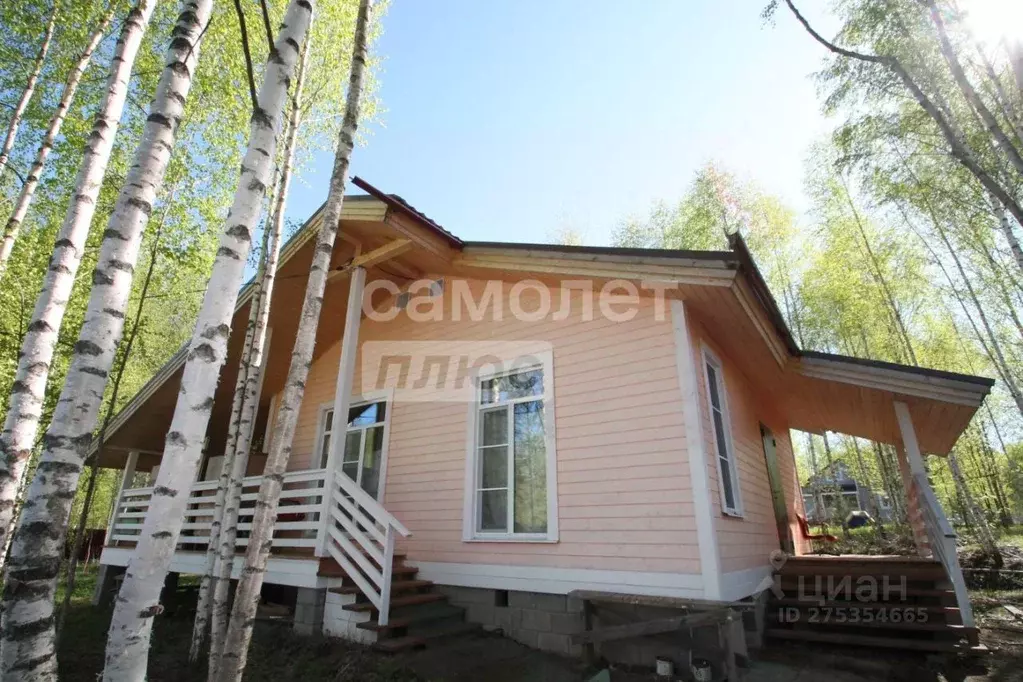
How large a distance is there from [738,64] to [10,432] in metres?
7.76

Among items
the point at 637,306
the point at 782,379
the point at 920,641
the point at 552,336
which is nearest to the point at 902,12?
the point at 782,379

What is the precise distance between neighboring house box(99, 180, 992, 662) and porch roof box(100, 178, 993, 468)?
0.09ft

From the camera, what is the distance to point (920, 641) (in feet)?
15.5

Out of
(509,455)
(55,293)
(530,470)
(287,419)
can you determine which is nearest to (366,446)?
(509,455)

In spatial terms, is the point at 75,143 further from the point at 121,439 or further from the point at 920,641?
the point at 920,641

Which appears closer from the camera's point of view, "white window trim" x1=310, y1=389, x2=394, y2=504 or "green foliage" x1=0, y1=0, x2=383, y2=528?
"white window trim" x1=310, y1=389, x2=394, y2=504

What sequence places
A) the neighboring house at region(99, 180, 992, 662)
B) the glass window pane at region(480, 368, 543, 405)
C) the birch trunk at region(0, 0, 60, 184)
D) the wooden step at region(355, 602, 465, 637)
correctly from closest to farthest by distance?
the wooden step at region(355, 602, 465, 637) < the neighboring house at region(99, 180, 992, 662) < the glass window pane at region(480, 368, 543, 405) < the birch trunk at region(0, 0, 60, 184)

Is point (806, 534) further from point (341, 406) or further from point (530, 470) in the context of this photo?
point (341, 406)

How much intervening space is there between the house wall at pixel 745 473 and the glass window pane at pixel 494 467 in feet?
7.05

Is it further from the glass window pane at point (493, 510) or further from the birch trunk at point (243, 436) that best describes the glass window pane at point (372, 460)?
the birch trunk at point (243, 436)

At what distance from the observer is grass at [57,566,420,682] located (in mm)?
3914

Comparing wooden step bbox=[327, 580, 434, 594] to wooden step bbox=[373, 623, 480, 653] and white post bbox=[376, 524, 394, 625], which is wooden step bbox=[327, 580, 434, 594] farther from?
wooden step bbox=[373, 623, 480, 653]

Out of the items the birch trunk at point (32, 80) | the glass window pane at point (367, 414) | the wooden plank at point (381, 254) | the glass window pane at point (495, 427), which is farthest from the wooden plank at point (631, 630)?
the birch trunk at point (32, 80)

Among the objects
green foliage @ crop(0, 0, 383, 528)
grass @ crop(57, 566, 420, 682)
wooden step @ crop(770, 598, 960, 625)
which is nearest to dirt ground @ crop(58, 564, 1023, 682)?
grass @ crop(57, 566, 420, 682)
